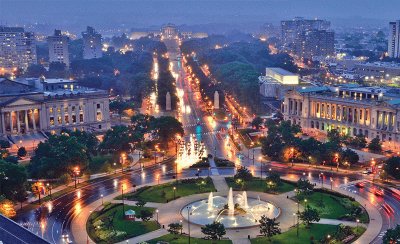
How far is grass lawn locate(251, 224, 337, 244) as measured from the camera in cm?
6016

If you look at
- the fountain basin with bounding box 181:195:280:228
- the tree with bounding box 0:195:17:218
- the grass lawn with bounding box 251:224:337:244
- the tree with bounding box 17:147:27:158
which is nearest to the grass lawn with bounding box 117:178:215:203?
the fountain basin with bounding box 181:195:280:228

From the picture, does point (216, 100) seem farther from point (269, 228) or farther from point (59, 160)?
point (269, 228)

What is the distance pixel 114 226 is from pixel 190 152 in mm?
43398

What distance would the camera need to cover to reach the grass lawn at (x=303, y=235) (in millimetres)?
60156

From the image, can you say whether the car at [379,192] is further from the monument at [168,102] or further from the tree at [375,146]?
the monument at [168,102]

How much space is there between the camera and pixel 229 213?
229 feet

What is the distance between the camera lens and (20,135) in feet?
391

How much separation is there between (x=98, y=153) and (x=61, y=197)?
2497cm

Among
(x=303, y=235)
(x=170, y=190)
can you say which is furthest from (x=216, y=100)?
(x=303, y=235)

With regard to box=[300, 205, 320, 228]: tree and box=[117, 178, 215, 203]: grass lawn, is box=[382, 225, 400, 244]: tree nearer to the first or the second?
box=[300, 205, 320, 228]: tree

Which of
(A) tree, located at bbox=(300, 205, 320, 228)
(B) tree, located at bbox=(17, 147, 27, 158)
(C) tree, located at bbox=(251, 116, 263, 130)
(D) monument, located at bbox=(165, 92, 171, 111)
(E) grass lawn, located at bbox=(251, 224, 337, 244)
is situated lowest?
(E) grass lawn, located at bbox=(251, 224, 337, 244)

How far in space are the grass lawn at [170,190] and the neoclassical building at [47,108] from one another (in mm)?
51370

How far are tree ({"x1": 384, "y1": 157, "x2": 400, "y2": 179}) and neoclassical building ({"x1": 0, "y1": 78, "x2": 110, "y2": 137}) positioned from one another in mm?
74936

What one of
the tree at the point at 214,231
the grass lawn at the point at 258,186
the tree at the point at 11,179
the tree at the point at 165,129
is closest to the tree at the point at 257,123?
the tree at the point at 165,129
